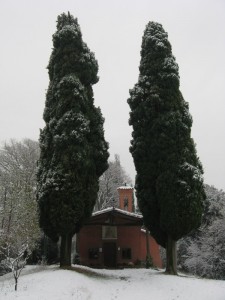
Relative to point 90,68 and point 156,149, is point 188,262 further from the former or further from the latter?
point 90,68

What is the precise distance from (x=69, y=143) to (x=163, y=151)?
541 centimetres

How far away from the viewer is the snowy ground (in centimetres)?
Answer: 1425

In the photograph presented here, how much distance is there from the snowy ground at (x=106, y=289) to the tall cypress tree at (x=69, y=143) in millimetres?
3519

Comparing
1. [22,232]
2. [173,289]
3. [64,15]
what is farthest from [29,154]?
[173,289]

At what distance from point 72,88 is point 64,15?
6.19 metres

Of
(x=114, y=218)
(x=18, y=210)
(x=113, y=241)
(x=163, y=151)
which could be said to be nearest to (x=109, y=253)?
(x=113, y=241)

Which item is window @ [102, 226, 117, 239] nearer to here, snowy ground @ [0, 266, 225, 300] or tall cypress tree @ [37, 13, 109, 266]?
tall cypress tree @ [37, 13, 109, 266]

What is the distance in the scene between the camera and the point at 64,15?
24.9 m

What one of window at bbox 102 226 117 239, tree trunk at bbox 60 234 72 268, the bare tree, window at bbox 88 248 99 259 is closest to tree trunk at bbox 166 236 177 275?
tree trunk at bbox 60 234 72 268

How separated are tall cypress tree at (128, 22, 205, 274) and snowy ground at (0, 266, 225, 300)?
337 centimetres

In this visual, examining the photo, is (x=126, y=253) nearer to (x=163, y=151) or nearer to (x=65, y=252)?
(x=65, y=252)

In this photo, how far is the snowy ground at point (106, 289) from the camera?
1425cm

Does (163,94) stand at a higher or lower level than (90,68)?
lower

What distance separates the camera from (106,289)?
16.8 meters
